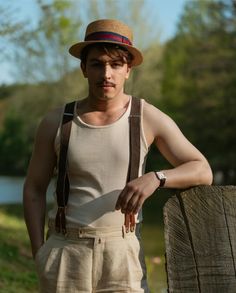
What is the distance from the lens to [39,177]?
8.75 ft

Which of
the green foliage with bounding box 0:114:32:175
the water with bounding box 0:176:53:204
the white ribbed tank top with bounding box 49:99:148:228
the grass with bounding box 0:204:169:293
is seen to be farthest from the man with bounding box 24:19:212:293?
the green foliage with bounding box 0:114:32:175

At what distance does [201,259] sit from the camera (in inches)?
87.0

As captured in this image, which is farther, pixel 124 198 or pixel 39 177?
pixel 39 177

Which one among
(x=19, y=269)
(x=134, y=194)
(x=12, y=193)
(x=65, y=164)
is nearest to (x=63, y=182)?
(x=65, y=164)

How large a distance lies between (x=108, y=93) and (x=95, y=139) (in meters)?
0.19

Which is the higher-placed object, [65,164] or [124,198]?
[65,164]

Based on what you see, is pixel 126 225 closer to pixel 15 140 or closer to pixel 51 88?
pixel 51 88

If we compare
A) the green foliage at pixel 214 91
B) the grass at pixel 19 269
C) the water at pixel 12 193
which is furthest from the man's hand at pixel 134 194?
the green foliage at pixel 214 91

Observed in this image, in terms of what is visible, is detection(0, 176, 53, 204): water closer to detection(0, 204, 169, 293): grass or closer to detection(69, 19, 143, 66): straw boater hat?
detection(0, 204, 169, 293): grass

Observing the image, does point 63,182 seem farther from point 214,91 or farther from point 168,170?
point 214,91

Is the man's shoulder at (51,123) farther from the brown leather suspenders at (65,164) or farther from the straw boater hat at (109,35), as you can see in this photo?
the straw boater hat at (109,35)

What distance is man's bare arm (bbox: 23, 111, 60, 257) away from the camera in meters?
2.55

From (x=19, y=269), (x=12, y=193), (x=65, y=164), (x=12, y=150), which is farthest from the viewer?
(x=12, y=150)

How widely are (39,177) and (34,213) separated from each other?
0.15 m
